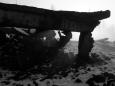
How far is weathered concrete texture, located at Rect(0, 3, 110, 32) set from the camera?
15.5ft

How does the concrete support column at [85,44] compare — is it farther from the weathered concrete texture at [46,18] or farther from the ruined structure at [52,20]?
the weathered concrete texture at [46,18]

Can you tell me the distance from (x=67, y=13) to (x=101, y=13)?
1217mm

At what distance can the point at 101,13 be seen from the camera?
18.8ft

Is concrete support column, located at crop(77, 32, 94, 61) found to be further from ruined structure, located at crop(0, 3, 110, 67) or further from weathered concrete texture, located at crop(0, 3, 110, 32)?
weathered concrete texture, located at crop(0, 3, 110, 32)

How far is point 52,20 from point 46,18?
0.23 meters

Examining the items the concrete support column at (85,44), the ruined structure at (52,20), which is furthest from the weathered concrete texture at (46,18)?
the concrete support column at (85,44)

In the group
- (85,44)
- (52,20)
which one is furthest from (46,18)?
(85,44)

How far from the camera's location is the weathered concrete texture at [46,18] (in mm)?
4715

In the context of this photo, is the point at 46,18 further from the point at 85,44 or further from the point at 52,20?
the point at 85,44

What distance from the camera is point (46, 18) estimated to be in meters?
5.30

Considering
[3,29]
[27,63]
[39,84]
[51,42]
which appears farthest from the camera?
[51,42]

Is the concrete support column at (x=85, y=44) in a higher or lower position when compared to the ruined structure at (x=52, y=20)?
lower

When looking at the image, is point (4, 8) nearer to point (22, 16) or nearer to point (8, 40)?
point (22, 16)

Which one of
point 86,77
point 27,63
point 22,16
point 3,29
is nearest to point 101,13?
point 86,77
